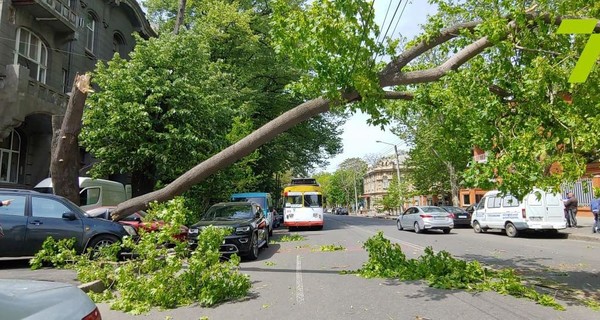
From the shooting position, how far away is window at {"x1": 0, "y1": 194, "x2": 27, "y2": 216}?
9742mm

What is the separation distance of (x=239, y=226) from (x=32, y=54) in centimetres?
1426

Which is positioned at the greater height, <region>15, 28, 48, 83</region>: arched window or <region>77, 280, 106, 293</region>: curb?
<region>15, 28, 48, 83</region>: arched window

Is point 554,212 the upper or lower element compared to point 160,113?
lower

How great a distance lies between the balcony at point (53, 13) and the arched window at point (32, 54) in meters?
0.90

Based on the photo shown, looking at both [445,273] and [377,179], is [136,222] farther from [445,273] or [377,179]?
[377,179]

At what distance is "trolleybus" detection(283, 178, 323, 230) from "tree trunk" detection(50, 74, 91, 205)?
623 inches

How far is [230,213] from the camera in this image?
43.6ft

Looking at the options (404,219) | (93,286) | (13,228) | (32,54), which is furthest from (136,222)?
(404,219)

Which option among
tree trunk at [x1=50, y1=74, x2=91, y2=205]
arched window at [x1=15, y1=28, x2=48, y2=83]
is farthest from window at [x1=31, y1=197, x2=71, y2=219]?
arched window at [x1=15, y1=28, x2=48, y2=83]

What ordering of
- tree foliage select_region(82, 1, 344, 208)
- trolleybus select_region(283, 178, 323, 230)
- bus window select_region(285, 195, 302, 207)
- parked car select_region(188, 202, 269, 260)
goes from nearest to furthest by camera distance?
parked car select_region(188, 202, 269, 260)
tree foliage select_region(82, 1, 344, 208)
trolleybus select_region(283, 178, 323, 230)
bus window select_region(285, 195, 302, 207)

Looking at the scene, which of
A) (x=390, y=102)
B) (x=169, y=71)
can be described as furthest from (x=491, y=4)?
(x=169, y=71)

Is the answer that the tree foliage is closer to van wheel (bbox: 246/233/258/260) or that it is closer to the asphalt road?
van wheel (bbox: 246/233/258/260)

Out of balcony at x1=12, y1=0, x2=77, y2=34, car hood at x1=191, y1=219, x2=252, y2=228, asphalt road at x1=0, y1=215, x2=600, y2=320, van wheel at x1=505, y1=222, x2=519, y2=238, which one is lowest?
asphalt road at x1=0, y1=215, x2=600, y2=320

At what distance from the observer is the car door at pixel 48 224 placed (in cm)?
971
